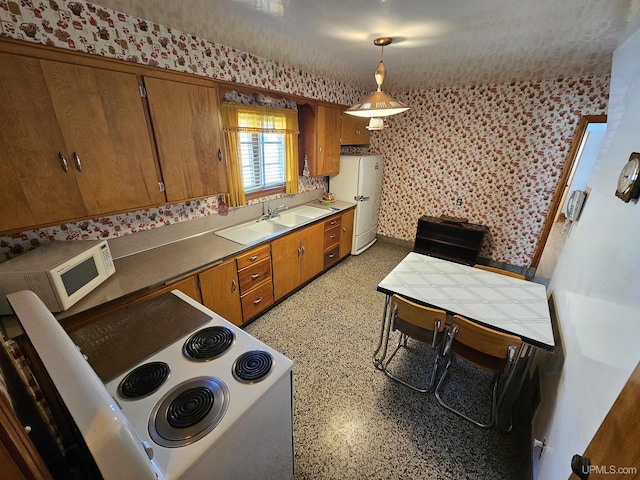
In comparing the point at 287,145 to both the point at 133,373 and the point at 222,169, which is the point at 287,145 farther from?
the point at 133,373

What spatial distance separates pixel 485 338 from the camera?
152 cm

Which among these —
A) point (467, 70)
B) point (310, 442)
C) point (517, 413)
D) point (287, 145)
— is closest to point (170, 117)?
point (287, 145)

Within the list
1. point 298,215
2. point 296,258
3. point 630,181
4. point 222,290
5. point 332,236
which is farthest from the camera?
point 332,236

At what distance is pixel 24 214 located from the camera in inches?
54.3

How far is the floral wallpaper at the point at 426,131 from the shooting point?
1.57m

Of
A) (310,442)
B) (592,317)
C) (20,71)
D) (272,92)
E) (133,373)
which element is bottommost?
(310,442)

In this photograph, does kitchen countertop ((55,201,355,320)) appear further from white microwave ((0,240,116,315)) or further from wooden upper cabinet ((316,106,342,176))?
wooden upper cabinet ((316,106,342,176))

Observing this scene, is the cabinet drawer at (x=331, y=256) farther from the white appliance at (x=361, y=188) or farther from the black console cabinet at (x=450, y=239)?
the black console cabinet at (x=450, y=239)

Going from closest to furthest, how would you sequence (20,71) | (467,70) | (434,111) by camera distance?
(20,71), (467,70), (434,111)

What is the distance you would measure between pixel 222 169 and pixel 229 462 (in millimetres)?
1983

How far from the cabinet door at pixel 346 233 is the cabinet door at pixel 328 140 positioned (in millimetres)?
649

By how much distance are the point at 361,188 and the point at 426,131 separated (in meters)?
1.27

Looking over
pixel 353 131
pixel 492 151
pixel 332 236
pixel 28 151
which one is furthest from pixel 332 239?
pixel 28 151

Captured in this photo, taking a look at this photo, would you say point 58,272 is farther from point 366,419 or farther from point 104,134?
point 366,419
